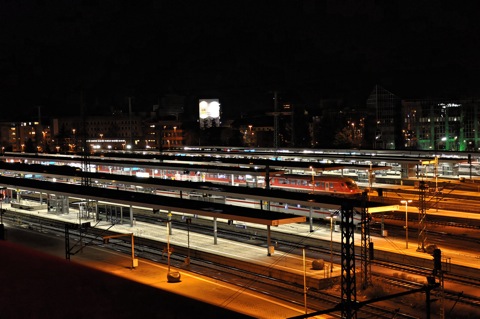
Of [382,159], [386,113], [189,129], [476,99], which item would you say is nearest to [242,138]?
[189,129]

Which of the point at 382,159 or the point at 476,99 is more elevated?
the point at 476,99

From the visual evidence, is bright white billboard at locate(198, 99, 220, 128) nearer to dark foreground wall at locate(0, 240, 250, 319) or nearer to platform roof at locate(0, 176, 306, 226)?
platform roof at locate(0, 176, 306, 226)

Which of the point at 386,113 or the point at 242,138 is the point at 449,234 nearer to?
the point at 386,113

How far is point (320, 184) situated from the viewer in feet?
87.0

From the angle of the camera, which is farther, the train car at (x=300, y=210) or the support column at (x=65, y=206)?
the support column at (x=65, y=206)

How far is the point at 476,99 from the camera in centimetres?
5541

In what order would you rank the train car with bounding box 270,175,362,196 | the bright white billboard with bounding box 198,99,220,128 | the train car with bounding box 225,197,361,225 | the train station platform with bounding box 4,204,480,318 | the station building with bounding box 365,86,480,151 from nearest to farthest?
the train station platform with bounding box 4,204,480,318
the train car with bounding box 225,197,361,225
the train car with bounding box 270,175,362,196
the station building with bounding box 365,86,480,151
the bright white billboard with bounding box 198,99,220,128

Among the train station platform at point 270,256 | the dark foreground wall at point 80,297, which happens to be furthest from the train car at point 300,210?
the dark foreground wall at point 80,297

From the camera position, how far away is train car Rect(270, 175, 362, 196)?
2562 centimetres

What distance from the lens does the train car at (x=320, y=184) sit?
25.6 meters

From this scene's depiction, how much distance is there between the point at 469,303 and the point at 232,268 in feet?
20.9

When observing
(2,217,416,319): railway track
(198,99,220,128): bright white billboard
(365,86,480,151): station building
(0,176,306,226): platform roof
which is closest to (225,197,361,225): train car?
(0,176,306,226): platform roof

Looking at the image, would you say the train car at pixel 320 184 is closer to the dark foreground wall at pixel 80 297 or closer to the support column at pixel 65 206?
the support column at pixel 65 206

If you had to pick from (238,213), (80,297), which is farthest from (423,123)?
(80,297)
